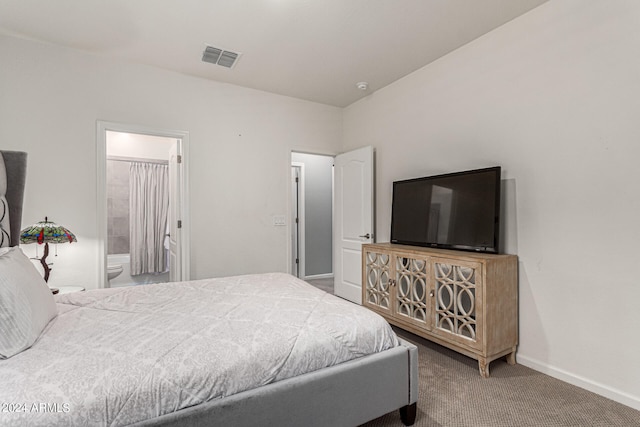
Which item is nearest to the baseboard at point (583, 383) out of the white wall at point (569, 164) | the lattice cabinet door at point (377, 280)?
the white wall at point (569, 164)

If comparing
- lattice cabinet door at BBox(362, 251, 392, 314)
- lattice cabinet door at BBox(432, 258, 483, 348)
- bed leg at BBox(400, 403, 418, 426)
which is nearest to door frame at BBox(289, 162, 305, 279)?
lattice cabinet door at BBox(362, 251, 392, 314)

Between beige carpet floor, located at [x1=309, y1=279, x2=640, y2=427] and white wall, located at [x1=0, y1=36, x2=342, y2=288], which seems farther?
white wall, located at [x1=0, y1=36, x2=342, y2=288]

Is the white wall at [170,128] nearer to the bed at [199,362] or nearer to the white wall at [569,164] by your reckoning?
the bed at [199,362]

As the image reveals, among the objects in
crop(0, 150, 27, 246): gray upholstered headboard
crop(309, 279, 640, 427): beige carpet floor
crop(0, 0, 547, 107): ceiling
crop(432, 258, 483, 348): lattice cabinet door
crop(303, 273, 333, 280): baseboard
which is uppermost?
crop(0, 0, 547, 107): ceiling

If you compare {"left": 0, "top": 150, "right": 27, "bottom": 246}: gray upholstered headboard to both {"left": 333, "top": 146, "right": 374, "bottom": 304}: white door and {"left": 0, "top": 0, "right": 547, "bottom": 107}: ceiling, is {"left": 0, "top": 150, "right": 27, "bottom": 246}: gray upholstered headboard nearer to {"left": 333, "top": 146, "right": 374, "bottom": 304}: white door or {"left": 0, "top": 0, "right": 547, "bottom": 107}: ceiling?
{"left": 0, "top": 0, "right": 547, "bottom": 107}: ceiling

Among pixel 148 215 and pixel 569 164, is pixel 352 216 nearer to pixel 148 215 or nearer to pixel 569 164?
pixel 569 164

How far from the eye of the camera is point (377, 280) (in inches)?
124

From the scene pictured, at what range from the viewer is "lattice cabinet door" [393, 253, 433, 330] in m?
2.61

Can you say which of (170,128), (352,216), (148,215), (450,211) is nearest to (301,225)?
(352,216)

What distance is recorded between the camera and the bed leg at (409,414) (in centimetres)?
170

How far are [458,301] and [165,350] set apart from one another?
2.01 meters

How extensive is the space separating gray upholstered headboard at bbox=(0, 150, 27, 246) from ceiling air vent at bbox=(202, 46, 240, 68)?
1.75 m

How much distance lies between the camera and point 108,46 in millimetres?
2859

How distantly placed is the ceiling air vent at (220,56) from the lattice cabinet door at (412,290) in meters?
2.46
